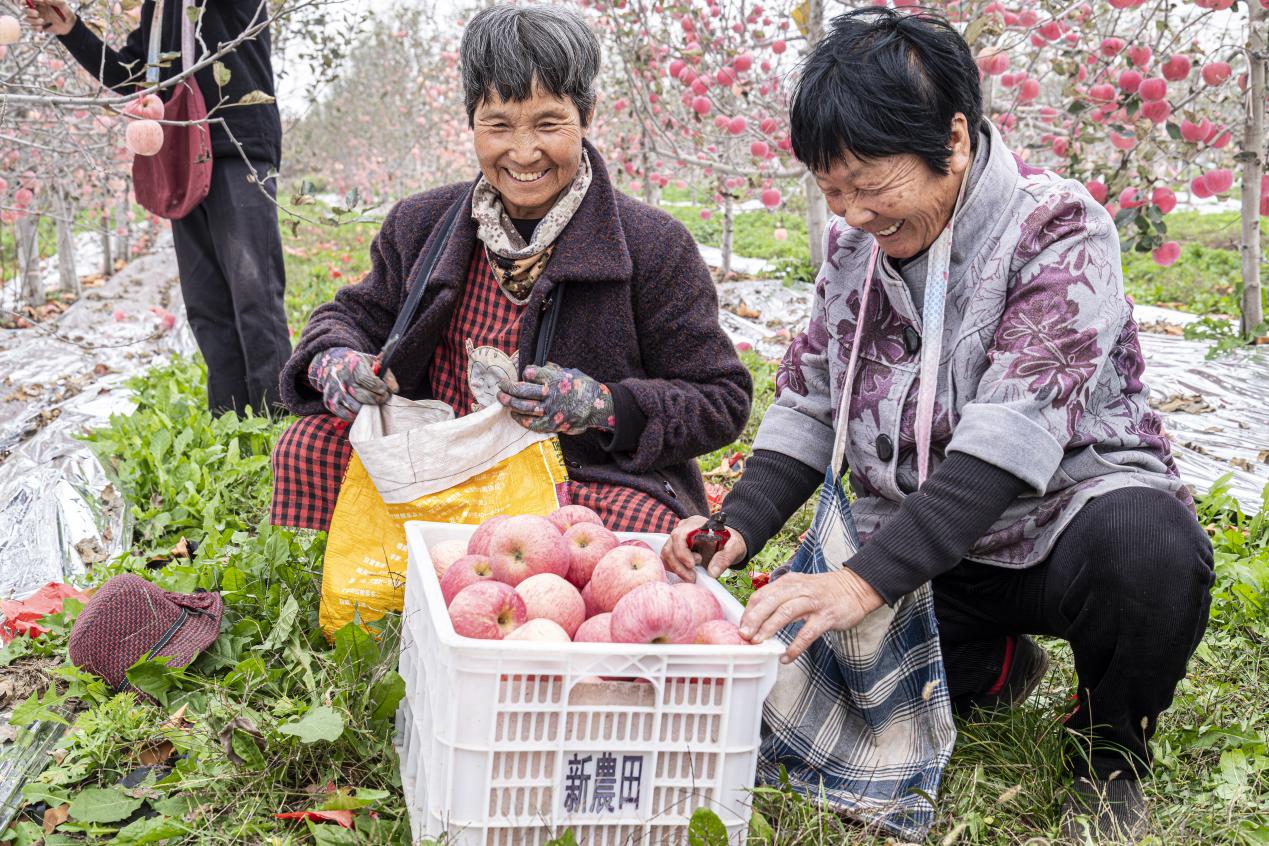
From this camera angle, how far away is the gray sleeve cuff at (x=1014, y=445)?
173cm

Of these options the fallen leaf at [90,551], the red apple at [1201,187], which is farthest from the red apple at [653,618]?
the red apple at [1201,187]

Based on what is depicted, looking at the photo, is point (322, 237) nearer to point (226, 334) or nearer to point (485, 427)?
point (226, 334)

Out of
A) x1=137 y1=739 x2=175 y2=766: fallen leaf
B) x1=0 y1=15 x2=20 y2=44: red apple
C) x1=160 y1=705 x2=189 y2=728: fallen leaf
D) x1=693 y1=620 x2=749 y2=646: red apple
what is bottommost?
x1=137 y1=739 x2=175 y2=766: fallen leaf

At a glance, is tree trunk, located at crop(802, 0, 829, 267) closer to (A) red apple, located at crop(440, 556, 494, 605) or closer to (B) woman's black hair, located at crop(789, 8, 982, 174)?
(B) woman's black hair, located at crop(789, 8, 982, 174)

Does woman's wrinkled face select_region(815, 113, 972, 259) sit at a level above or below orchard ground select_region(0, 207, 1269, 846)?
above

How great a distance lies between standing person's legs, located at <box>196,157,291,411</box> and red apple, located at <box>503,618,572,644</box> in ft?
9.21

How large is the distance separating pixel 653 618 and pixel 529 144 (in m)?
1.20

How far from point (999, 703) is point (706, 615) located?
80 cm

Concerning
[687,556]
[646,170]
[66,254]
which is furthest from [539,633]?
[66,254]

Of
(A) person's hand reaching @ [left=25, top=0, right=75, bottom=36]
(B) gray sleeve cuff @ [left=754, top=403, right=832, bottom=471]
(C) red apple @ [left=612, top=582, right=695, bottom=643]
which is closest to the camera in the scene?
(C) red apple @ [left=612, top=582, right=695, bottom=643]

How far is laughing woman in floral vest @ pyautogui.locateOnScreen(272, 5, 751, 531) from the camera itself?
7.75 ft

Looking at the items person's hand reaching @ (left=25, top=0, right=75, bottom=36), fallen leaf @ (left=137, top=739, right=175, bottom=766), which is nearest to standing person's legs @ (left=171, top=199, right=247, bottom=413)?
person's hand reaching @ (left=25, top=0, right=75, bottom=36)

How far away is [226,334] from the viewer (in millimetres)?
4352

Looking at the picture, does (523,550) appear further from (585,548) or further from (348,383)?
(348,383)
